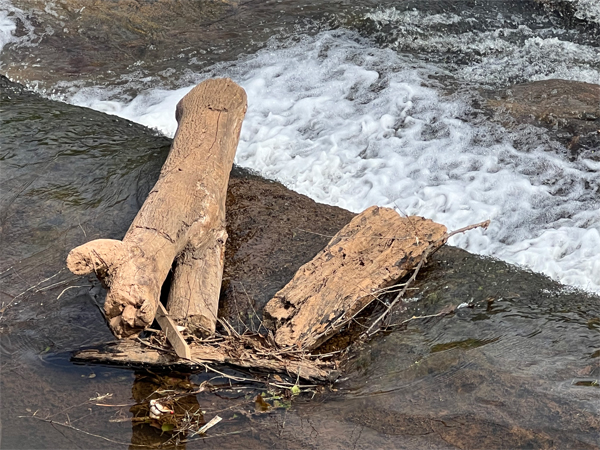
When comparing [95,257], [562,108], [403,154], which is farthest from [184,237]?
[562,108]

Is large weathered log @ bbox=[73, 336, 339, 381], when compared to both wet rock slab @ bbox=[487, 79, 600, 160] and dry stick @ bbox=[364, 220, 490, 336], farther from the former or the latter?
wet rock slab @ bbox=[487, 79, 600, 160]

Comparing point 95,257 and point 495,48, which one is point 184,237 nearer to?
point 95,257

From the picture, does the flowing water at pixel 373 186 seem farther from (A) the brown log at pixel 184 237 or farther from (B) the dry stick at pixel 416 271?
(A) the brown log at pixel 184 237

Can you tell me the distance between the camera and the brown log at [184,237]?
10.5 feet

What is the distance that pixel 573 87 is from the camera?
6457 mm

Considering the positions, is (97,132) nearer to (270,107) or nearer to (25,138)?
(25,138)

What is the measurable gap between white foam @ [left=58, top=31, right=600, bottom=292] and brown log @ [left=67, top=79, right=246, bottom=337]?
937mm

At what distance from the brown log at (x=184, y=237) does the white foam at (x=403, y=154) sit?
0.94 m

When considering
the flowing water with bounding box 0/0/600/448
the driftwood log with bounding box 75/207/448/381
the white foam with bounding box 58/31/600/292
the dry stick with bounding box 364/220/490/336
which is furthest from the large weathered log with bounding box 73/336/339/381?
the white foam with bounding box 58/31/600/292

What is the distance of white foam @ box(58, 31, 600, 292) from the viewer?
4.79 metres

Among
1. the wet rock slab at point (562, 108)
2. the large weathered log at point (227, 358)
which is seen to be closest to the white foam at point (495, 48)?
the wet rock slab at point (562, 108)

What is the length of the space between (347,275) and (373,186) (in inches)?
67.9

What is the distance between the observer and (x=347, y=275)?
3895 mm

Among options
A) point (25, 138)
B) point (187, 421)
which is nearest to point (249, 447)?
point (187, 421)
